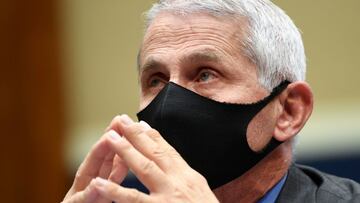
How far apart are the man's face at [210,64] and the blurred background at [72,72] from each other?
8.86ft

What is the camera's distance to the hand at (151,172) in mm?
2430

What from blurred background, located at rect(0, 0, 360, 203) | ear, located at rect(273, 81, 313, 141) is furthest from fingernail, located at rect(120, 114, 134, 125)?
blurred background, located at rect(0, 0, 360, 203)

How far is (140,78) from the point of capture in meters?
3.15

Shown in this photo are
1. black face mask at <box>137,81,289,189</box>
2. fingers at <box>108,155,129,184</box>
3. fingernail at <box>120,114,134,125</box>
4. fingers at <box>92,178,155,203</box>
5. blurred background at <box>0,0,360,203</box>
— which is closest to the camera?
fingers at <box>92,178,155,203</box>

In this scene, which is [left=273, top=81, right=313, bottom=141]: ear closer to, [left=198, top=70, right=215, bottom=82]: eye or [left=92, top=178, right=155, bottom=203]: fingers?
[left=198, top=70, right=215, bottom=82]: eye

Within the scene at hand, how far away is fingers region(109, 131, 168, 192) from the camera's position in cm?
244

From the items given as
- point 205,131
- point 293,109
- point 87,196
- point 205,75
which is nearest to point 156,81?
point 205,75

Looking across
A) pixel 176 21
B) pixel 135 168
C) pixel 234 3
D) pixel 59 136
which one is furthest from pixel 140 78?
pixel 59 136

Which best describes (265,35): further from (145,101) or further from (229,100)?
(145,101)

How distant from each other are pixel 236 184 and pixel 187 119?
32cm

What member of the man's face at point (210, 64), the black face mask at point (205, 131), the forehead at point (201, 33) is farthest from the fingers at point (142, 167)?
the forehead at point (201, 33)

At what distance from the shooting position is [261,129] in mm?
2996

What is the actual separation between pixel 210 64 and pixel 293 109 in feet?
1.29

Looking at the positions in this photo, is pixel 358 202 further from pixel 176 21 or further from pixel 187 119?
pixel 176 21
